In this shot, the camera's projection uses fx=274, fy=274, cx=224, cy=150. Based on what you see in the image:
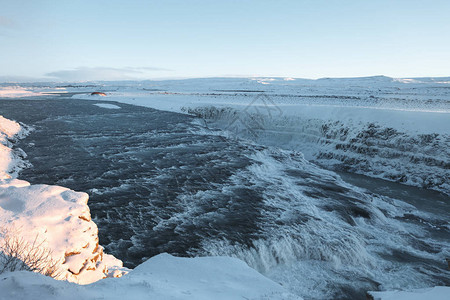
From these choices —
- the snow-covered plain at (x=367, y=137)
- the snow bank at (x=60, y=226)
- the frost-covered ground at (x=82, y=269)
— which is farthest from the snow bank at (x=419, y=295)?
the snow-covered plain at (x=367, y=137)

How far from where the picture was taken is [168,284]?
16.7ft

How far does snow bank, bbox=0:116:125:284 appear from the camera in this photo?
516cm

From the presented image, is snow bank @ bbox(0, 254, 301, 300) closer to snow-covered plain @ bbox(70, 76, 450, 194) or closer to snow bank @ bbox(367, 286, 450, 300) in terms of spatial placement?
snow bank @ bbox(367, 286, 450, 300)

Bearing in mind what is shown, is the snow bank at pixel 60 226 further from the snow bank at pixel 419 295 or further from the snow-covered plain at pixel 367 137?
the snow-covered plain at pixel 367 137

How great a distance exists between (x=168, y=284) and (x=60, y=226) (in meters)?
2.60

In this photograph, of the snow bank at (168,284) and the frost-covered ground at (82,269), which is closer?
the snow bank at (168,284)

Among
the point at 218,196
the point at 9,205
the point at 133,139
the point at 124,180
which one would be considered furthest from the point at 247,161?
the point at 9,205

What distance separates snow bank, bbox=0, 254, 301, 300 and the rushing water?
2.32m

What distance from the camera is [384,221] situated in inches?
475

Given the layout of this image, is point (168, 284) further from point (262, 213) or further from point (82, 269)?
point (262, 213)

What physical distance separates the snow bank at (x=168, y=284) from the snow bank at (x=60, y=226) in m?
0.89

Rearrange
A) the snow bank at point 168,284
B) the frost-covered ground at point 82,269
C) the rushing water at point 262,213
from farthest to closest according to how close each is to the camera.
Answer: the rushing water at point 262,213
the frost-covered ground at point 82,269
the snow bank at point 168,284

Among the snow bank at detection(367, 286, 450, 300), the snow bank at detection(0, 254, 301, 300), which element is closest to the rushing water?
the snow bank at detection(367, 286, 450, 300)

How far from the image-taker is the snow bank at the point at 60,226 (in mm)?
5164
